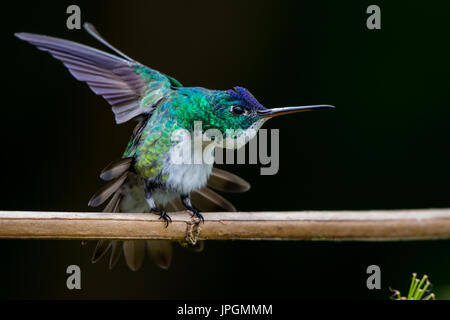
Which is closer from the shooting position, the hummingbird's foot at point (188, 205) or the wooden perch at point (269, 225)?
the wooden perch at point (269, 225)

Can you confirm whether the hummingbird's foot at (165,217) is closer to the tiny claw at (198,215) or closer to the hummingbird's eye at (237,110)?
the tiny claw at (198,215)

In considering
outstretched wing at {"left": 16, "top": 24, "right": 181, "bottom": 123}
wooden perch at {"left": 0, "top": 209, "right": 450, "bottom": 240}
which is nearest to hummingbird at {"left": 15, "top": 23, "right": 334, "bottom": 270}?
outstretched wing at {"left": 16, "top": 24, "right": 181, "bottom": 123}

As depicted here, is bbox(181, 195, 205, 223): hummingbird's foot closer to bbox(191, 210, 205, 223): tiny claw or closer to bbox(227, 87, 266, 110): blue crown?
bbox(191, 210, 205, 223): tiny claw

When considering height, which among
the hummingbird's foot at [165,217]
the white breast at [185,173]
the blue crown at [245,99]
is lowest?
the hummingbird's foot at [165,217]

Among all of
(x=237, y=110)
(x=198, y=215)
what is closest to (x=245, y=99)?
(x=237, y=110)

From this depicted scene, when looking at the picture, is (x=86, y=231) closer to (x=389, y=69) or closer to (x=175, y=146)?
(x=175, y=146)

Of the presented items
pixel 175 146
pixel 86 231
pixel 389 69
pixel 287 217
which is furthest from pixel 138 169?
pixel 389 69

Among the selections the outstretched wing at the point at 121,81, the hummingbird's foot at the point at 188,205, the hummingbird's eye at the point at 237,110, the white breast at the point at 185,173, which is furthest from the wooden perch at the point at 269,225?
the outstretched wing at the point at 121,81

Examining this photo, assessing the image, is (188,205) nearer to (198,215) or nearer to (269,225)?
(198,215)
